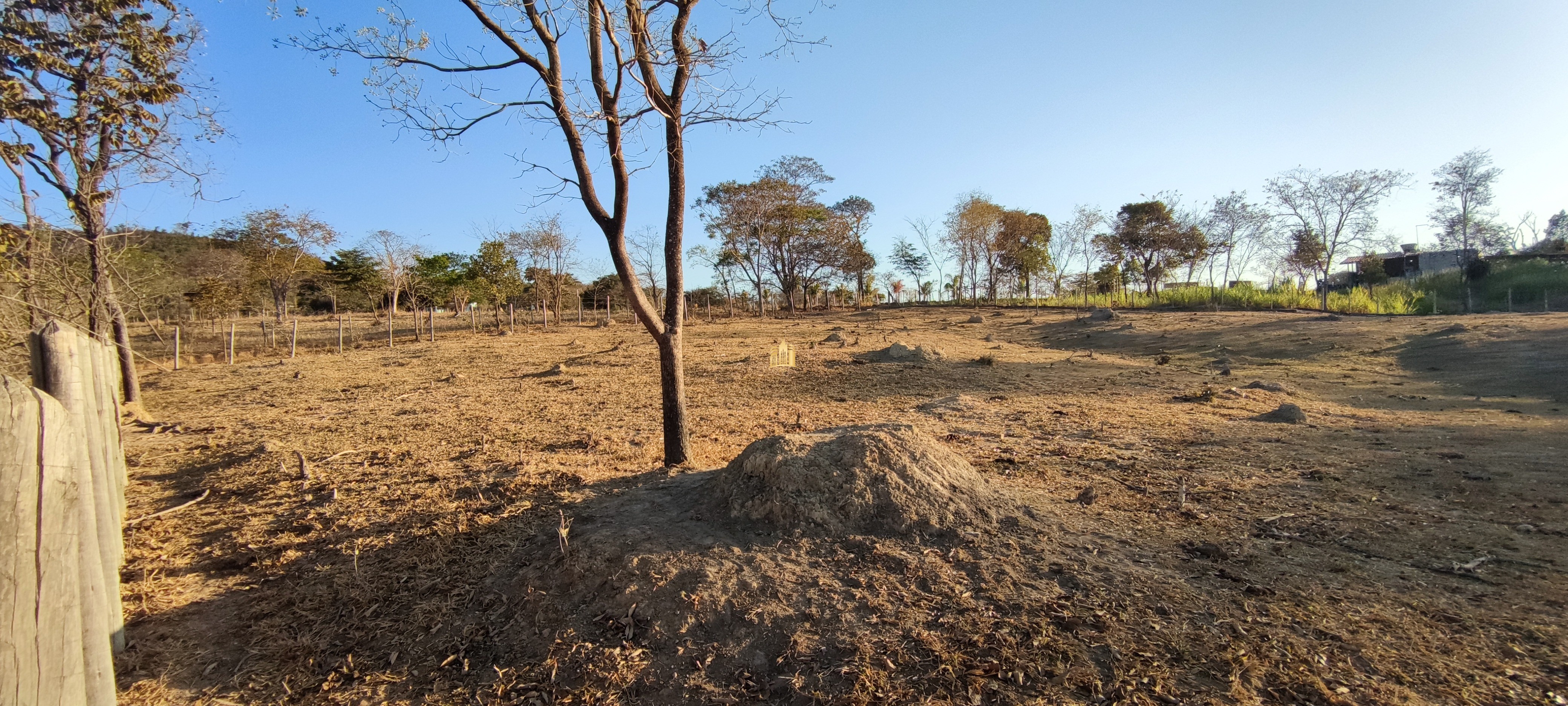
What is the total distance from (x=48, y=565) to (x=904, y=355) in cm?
1131

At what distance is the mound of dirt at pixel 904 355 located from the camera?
11.9 m

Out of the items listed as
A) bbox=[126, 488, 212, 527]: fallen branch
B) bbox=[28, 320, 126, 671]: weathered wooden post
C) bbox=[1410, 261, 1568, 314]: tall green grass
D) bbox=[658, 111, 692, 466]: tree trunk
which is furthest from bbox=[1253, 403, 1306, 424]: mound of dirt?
bbox=[1410, 261, 1568, 314]: tall green grass

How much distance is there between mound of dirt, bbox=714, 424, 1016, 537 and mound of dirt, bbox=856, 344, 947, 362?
8049 mm

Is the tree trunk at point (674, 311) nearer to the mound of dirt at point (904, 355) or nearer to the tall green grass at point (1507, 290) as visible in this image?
the mound of dirt at point (904, 355)

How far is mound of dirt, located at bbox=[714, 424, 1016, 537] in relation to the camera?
3520mm

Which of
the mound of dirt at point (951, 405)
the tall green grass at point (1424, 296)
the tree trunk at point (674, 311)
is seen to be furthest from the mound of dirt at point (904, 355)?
the tall green grass at point (1424, 296)

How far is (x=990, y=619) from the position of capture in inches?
108

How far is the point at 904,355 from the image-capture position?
12.0m

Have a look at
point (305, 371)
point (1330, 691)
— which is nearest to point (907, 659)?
point (1330, 691)

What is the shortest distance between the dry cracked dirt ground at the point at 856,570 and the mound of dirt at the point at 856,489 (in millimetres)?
123

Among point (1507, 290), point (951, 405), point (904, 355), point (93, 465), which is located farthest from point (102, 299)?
point (1507, 290)

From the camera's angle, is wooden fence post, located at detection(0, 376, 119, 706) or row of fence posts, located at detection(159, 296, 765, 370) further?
row of fence posts, located at detection(159, 296, 765, 370)

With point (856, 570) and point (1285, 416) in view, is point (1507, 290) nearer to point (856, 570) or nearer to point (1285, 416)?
point (1285, 416)

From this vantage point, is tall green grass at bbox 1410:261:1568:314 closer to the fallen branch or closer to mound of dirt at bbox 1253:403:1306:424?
mound of dirt at bbox 1253:403:1306:424
